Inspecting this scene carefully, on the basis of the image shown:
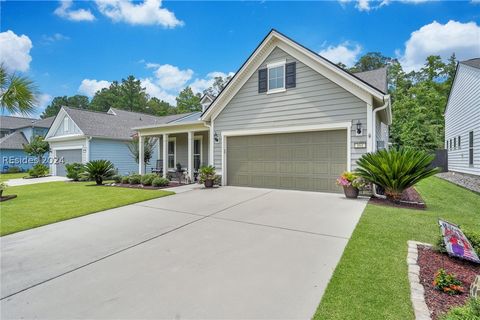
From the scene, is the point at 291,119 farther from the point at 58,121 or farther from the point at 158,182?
the point at 58,121

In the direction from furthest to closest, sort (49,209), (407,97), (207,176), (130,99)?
(130,99), (407,97), (207,176), (49,209)

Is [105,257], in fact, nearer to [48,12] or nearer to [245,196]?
[245,196]

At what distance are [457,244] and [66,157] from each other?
24034 millimetres

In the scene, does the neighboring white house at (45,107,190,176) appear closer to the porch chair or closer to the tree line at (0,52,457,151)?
the porch chair

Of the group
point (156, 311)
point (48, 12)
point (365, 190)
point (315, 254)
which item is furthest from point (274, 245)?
point (48, 12)

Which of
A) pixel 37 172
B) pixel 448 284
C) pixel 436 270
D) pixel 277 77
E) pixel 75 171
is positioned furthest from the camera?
pixel 37 172

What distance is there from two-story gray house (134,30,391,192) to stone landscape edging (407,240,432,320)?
4979mm

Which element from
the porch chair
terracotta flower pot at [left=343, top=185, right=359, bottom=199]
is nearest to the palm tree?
the porch chair

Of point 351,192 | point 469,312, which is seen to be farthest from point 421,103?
point 469,312

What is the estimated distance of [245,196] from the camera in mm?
8344

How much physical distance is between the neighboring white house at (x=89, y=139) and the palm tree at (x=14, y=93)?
354 inches

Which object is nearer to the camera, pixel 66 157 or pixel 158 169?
pixel 158 169

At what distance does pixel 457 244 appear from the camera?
3.26 meters

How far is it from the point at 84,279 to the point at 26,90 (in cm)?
860
